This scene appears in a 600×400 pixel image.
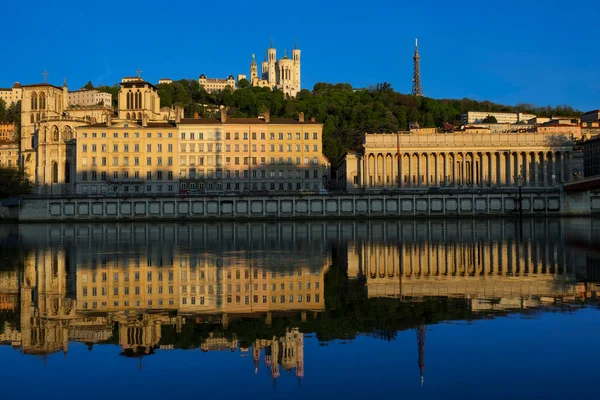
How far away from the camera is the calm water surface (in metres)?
14.4

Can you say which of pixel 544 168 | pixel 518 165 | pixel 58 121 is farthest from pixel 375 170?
pixel 58 121

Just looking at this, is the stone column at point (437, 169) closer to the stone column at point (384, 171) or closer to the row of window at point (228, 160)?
the stone column at point (384, 171)

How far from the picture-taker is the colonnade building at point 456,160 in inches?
4446

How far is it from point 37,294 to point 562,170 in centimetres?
10193

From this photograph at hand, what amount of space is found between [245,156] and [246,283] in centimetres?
7284

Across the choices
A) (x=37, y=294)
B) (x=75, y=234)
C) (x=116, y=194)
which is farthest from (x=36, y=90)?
(x=37, y=294)

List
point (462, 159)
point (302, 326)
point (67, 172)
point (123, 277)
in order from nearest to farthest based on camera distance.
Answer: point (302, 326) < point (123, 277) < point (67, 172) < point (462, 159)

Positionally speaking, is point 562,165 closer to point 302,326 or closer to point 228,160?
point 228,160

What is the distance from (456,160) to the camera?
4515 inches

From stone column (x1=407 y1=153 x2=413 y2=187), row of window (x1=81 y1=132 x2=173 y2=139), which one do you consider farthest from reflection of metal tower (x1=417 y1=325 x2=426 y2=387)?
stone column (x1=407 y1=153 x2=413 y2=187)

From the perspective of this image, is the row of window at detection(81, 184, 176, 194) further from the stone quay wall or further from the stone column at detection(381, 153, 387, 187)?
the stone column at detection(381, 153, 387, 187)

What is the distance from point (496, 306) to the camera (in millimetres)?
22922

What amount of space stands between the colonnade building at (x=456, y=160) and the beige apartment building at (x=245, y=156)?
14.6m

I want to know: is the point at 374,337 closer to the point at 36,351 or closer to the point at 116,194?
the point at 36,351
